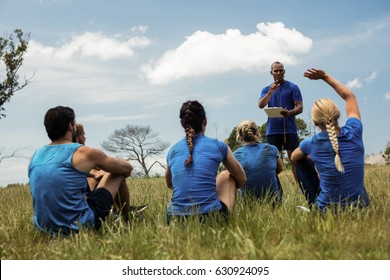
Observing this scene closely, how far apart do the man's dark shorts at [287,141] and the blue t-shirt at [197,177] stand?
146 inches

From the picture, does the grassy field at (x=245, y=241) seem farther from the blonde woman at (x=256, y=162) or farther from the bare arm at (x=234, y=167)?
the blonde woman at (x=256, y=162)

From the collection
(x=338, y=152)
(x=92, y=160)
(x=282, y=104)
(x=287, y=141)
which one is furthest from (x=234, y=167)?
(x=282, y=104)

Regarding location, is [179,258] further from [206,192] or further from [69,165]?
[69,165]

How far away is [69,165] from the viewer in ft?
15.0

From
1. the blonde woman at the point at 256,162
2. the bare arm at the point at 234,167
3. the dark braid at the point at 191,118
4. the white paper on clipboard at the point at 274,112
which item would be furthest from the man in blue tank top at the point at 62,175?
the white paper on clipboard at the point at 274,112

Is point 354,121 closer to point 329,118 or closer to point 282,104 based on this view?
point 329,118

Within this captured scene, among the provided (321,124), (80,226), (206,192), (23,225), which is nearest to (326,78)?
(321,124)

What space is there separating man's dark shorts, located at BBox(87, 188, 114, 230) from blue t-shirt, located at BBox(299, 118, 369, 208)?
7.10 feet

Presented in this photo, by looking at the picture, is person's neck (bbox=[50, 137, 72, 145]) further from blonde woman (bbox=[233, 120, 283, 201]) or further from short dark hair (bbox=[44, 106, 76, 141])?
blonde woman (bbox=[233, 120, 283, 201])

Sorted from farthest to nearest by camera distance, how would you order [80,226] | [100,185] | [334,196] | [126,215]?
[126,215] → [100,185] → [334,196] → [80,226]

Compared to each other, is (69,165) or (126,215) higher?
(69,165)

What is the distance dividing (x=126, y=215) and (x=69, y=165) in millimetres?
1184
